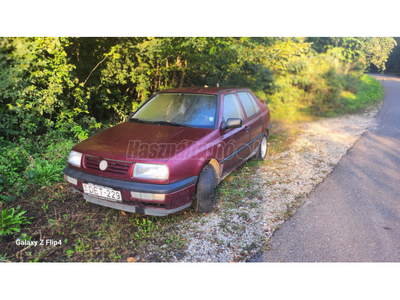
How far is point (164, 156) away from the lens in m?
2.75

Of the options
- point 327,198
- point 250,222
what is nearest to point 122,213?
point 250,222

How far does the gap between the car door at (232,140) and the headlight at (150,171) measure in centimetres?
119

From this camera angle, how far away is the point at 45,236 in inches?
111

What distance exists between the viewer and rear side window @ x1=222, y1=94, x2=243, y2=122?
389cm

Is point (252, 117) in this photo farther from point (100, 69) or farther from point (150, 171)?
point (100, 69)

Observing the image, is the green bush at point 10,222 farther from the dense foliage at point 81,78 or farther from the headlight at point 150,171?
the headlight at point 150,171

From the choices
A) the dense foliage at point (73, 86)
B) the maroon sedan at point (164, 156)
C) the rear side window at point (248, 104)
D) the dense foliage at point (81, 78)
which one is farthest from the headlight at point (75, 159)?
the rear side window at point (248, 104)

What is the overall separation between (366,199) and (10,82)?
607 cm

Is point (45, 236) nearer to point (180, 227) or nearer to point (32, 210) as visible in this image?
point (32, 210)

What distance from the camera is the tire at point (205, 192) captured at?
309cm

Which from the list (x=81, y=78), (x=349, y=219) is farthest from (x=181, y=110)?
(x=81, y=78)

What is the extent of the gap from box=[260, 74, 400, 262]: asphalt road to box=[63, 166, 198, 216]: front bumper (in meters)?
1.02

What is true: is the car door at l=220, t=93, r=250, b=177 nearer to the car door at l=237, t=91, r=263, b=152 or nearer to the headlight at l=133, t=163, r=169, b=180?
the car door at l=237, t=91, r=263, b=152

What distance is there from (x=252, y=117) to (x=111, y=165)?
9.57 feet
